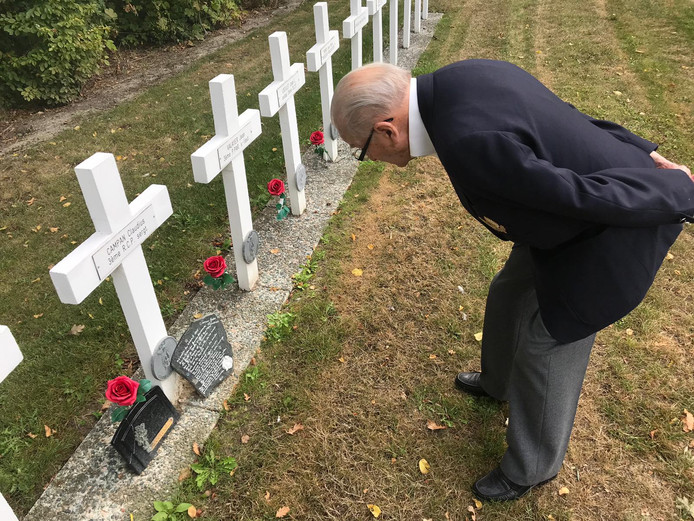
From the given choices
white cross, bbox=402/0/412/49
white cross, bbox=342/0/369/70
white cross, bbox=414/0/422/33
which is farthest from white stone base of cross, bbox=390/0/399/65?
white cross, bbox=414/0/422/33

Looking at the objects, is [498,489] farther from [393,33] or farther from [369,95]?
[393,33]

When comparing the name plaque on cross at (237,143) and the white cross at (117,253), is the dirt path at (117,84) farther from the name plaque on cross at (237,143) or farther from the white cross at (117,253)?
the white cross at (117,253)

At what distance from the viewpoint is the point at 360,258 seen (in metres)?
3.87

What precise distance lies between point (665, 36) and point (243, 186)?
7.88 metres

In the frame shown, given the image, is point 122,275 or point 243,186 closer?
point 122,275

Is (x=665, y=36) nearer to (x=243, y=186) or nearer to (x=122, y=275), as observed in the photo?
(x=243, y=186)

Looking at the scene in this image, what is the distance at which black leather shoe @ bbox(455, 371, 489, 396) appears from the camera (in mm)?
2916

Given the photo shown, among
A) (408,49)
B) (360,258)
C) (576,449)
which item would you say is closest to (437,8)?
(408,49)

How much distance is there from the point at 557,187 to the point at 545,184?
0.11 feet

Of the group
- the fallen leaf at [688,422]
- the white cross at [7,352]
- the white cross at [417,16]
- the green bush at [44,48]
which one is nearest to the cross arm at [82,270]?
the white cross at [7,352]

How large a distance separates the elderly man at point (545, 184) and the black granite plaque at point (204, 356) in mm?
1410

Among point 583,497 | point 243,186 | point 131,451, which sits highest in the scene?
point 243,186

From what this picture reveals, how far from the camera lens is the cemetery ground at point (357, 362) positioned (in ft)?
8.22

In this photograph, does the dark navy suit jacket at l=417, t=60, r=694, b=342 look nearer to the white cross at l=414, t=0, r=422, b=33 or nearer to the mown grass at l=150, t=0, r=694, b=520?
the mown grass at l=150, t=0, r=694, b=520
